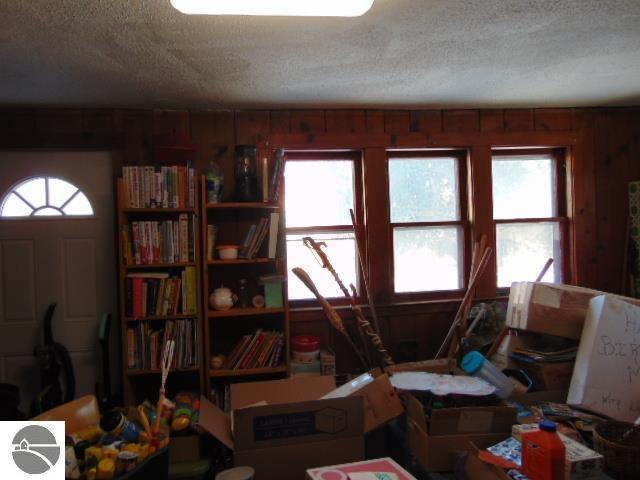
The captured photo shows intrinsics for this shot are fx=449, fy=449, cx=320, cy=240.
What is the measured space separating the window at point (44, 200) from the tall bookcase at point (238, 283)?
0.81 m

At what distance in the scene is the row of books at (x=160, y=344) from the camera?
2.46 m

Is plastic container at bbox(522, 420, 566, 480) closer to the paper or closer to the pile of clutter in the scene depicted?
the paper

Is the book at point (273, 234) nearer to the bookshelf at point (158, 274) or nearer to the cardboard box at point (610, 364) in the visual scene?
the bookshelf at point (158, 274)

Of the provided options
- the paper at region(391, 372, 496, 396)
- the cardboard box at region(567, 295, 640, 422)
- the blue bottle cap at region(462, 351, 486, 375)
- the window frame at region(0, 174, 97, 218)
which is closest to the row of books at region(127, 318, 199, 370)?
the window frame at region(0, 174, 97, 218)

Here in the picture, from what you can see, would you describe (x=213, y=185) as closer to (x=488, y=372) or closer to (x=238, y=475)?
(x=238, y=475)

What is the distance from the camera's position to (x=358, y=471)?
1.59m

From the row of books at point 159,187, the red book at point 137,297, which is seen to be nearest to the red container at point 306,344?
the red book at point 137,297

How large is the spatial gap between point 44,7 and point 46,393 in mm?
1870

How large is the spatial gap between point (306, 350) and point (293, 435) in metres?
0.80

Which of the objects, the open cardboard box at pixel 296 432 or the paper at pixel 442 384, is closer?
the open cardboard box at pixel 296 432

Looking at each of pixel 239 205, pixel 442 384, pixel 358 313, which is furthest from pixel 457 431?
pixel 239 205

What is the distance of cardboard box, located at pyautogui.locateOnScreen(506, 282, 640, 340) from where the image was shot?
244cm

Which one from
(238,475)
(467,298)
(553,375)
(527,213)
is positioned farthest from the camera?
(527,213)

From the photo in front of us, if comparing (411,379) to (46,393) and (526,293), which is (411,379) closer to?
(526,293)
